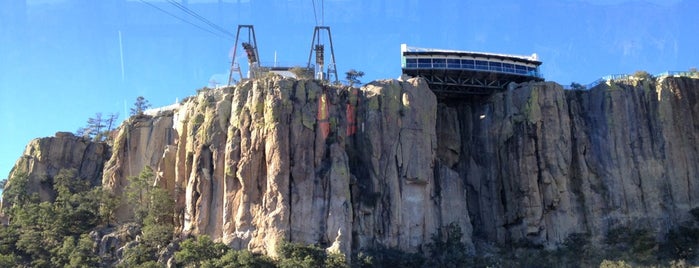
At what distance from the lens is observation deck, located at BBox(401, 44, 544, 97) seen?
75562 millimetres

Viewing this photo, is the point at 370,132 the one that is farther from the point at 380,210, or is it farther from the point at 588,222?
the point at 588,222

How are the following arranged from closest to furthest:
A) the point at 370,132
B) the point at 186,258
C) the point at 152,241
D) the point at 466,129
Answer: the point at 186,258, the point at 152,241, the point at 370,132, the point at 466,129

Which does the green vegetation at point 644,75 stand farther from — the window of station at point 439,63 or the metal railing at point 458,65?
the window of station at point 439,63

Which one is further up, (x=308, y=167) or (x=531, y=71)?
(x=531, y=71)

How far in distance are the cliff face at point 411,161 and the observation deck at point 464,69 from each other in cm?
203

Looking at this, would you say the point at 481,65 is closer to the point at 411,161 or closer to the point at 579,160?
the point at 579,160

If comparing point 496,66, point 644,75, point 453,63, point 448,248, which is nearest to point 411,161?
point 448,248

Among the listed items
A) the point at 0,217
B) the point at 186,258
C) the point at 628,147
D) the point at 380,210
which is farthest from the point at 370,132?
the point at 0,217

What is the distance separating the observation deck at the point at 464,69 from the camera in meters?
75.6

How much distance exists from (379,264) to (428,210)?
791 centimetres

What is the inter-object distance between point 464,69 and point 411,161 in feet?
53.5

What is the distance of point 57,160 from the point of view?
244ft

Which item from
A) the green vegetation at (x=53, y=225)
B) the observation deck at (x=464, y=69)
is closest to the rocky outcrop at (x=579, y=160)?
the observation deck at (x=464, y=69)

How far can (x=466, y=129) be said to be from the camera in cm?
7588
